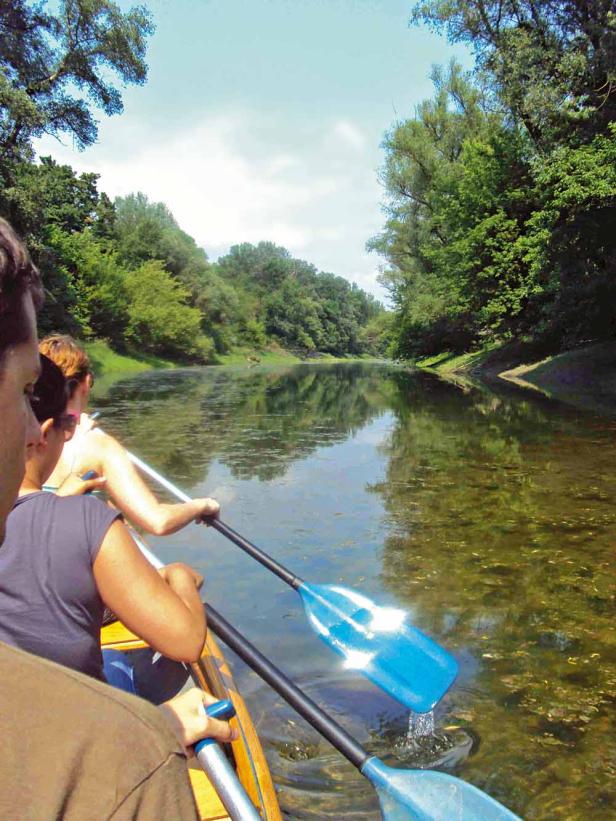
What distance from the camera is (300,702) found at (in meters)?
2.54

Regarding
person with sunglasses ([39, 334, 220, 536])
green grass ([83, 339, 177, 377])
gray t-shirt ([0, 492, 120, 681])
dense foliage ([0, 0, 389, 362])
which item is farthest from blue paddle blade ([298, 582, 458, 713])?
green grass ([83, 339, 177, 377])

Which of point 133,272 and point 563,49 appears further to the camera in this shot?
point 133,272

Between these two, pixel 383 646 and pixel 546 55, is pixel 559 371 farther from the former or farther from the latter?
pixel 383 646

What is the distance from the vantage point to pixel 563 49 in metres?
20.1

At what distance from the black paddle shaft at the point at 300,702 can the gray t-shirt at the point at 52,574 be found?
944 mm

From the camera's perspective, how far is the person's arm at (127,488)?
122 inches

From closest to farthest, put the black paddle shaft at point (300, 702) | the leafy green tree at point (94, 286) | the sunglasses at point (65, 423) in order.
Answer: the sunglasses at point (65, 423) → the black paddle shaft at point (300, 702) → the leafy green tree at point (94, 286)

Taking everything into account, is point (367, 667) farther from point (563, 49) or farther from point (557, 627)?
point (563, 49)

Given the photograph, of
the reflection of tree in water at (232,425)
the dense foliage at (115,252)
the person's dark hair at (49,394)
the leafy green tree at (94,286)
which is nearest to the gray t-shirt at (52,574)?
the person's dark hair at (49,394)

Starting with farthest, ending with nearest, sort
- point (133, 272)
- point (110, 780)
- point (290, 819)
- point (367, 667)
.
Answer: point (133, 272), point (367, 667), point (290, 819), point (110, 780)

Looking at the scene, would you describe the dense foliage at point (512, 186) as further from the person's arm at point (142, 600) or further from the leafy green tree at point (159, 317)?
the person's arm at point (142, 600)

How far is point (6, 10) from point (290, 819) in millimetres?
25614

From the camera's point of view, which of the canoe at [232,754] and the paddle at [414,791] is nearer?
the canoe at [232,754]

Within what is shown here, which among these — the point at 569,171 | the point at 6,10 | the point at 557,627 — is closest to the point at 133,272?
the point at 6,10
